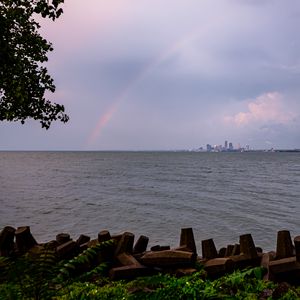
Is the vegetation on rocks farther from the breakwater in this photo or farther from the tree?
the tree

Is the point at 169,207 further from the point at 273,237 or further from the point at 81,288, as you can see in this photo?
the point at 81,288

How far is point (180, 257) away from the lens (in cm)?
657

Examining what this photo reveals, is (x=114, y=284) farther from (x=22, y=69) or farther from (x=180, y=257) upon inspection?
(x=22, y=69)

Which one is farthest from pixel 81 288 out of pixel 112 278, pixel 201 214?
pixel 201 214

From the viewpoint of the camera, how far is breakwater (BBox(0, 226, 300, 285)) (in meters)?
6.13

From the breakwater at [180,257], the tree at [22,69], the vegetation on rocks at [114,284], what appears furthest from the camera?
the tree at [22,69]

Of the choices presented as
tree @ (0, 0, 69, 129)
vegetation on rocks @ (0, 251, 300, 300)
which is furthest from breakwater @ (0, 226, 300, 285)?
tree @ (0, 0, 69, 129)

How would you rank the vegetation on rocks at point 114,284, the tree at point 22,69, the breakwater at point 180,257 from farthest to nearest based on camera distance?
the tree at point 22,69 → the breakwater at point 180,257 → the vegetation on rocks at point 114,284

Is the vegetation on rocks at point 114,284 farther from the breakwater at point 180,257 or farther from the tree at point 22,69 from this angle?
the tree at point 22,69

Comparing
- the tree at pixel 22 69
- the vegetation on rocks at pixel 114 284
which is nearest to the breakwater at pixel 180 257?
the vegetation on rocks at pixel 114 284

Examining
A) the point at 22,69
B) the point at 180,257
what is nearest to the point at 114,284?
the point at 180,257

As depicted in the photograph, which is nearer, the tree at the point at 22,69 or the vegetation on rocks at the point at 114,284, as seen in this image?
the vegetation on rocks at the point at 114,284

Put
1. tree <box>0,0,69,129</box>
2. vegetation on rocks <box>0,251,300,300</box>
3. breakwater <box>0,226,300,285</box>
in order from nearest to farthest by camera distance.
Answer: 1. vegetation on rocks <box>0,251,300,300</box>
2. breakwater <box>0,226,300,285</box>
3. tree <box>0,0,69,129</box>

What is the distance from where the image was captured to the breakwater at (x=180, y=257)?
6133mm
